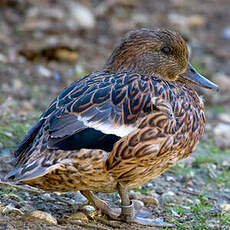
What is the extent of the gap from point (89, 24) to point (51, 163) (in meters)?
7.28

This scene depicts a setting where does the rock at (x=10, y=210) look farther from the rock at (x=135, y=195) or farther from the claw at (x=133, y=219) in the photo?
the rock at (x=135, y=195)

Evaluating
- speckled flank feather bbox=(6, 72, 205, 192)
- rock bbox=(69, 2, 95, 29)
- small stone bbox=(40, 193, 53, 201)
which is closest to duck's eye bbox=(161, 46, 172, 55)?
speckled flank feather bbox=(6, 72, 205, 192)

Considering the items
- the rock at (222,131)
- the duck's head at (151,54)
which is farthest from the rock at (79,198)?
the rock at (222,131)

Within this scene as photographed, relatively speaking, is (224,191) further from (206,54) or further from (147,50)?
(206,54)

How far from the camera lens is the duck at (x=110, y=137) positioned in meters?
3.92

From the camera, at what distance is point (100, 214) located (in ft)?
14.9

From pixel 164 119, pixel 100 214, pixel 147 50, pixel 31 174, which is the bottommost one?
pixel 100 214

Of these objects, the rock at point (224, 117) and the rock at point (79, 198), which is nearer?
the rock at point (79, 198)

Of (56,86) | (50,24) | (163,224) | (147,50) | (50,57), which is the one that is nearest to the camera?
(163,224)

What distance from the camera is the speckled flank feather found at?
3912 mm

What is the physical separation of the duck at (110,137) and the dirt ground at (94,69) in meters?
0.35

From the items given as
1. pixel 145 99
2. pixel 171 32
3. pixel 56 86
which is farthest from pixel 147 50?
pixel 56 86

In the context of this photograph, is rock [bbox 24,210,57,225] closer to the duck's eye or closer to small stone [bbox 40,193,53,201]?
small stone [bbox 40,193,53,201]

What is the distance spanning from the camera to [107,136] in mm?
3975
